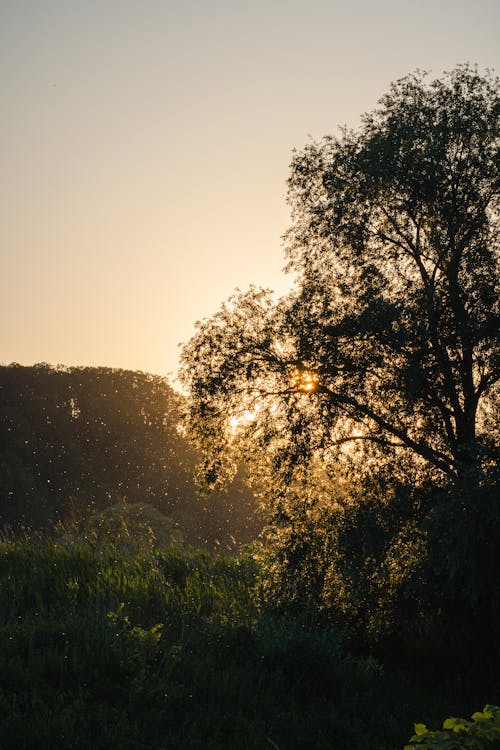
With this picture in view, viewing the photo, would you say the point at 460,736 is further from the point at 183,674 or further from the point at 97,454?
the point at 97,454

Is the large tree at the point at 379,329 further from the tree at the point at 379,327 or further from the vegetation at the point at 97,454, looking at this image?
the vegetation at the point at 97,454

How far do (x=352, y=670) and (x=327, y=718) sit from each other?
2018 mm

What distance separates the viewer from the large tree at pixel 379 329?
13883mm

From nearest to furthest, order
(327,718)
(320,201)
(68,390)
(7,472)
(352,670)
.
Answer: (327,718) < (352,670) < (320,201) < (7,472) < (68,390)

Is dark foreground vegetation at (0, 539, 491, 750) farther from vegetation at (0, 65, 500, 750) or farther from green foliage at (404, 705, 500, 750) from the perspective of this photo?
green foliage at (404, 705, 500, 750)

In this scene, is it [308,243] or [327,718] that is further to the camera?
[308,243]

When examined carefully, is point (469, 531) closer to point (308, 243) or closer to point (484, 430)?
point (484, 430)

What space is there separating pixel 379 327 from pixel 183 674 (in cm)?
672

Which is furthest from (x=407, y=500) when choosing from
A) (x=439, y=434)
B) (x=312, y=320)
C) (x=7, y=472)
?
(x=7, y=472)

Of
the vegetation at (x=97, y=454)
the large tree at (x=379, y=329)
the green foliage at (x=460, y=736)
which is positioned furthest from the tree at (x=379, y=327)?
the vegetation at (x=97, y=454)

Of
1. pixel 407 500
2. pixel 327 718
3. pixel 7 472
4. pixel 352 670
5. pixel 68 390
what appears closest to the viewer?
pixel 327 718

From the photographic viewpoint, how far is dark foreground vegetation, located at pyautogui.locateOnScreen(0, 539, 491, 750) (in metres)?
9.73

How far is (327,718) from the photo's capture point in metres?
11.0

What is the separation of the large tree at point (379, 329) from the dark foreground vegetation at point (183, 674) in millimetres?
3442
